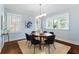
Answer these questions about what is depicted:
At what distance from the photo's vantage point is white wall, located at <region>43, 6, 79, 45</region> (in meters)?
2.15

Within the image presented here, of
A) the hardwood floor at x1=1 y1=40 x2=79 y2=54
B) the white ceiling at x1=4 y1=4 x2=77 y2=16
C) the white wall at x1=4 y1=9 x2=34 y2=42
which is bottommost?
the hardwood floor at x1=1 y1=40 x2=79 y2=54

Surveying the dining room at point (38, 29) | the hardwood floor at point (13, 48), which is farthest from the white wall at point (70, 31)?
the hardwood floor at point (13, 48)

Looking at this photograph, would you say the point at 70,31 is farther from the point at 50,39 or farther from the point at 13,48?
the point at 13,48

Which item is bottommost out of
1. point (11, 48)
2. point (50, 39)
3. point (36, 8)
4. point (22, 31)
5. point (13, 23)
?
point (11, 48)

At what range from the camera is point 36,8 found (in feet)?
7.18

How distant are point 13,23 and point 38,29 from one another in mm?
576

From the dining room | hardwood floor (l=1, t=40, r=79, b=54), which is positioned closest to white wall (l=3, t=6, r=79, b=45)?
the dining room

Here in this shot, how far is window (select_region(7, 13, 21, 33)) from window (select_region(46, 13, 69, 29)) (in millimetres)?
666

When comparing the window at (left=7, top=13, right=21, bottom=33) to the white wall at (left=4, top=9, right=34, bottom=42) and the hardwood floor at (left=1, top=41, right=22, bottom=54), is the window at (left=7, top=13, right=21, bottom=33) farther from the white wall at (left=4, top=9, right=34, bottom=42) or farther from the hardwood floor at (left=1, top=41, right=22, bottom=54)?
the hardwood floor at (left=1, top=41, right=22, bottom=54)

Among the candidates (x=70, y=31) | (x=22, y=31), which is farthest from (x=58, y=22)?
(x=22, y=31)

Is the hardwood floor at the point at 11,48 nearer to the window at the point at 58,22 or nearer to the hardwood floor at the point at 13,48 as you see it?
the hardwood floor at the point at 13,48

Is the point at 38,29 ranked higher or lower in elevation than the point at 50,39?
higher
